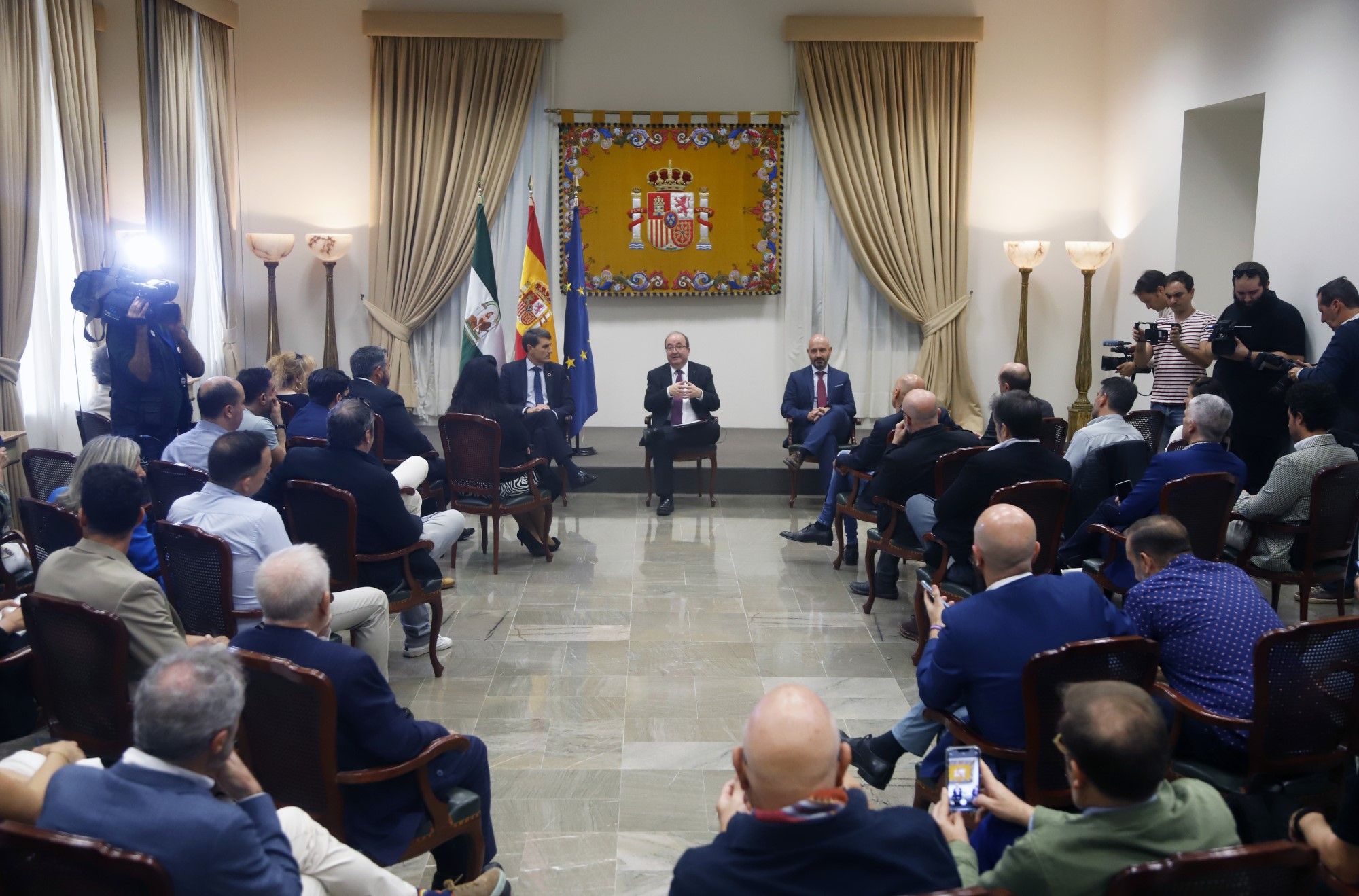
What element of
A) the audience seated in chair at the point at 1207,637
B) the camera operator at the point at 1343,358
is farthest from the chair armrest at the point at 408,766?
the camera operator at the point at 1343,358

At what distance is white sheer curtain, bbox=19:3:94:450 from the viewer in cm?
723

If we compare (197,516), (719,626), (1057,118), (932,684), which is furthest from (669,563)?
(1057,118)

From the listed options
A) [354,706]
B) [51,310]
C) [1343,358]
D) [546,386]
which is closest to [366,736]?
[354,706]

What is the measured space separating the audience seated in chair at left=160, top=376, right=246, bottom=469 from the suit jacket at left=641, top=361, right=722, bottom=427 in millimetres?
3426

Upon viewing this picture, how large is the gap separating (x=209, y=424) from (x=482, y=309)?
390cm

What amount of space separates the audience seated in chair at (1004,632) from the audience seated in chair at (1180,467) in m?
1.75

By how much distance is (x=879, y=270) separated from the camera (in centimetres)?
999

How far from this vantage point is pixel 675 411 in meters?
8.03

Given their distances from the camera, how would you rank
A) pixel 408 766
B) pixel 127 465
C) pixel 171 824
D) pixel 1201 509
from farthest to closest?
1. pixel 1201 509
2. pixel 127 465
3. pixel 408 766
4. pixel 171 824

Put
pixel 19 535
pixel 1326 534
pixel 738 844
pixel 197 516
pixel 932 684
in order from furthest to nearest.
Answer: pixel 1326 534 < pixel 19 535 < pixel 197 516 < pixel 932 684 < pixel 738 844

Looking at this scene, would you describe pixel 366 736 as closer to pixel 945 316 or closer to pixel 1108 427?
pixel 1108 427

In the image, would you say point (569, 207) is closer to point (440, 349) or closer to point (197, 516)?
point (440, 349)

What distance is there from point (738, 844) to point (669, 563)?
15.5 ft

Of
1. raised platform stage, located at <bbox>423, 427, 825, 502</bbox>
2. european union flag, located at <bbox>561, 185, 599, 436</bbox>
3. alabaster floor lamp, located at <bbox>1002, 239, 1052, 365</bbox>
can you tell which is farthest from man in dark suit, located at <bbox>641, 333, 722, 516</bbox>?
alabaster floor lamp, located at <bbox>1002, 239, 1052, 365</bbox>
